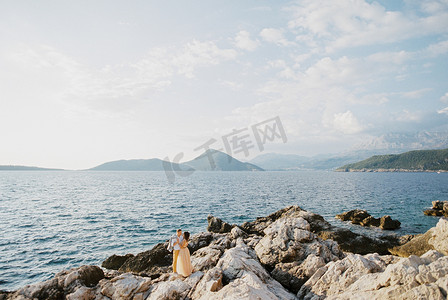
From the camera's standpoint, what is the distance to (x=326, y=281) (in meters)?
11.5

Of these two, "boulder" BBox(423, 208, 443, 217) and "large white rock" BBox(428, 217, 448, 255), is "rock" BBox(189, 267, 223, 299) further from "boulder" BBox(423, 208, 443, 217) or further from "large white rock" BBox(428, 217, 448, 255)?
"boulder" BBox(423, 208, 443, 217)

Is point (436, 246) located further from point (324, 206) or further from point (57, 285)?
point (324, 206)

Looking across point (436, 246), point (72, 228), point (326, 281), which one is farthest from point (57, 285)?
point (72, 228)

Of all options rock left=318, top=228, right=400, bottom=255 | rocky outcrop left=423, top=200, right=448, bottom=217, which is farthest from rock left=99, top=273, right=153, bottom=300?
rocky outcrop left=423, top=200, right=448, bottom=217

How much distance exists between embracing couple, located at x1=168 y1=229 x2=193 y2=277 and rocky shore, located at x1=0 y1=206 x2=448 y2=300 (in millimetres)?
496

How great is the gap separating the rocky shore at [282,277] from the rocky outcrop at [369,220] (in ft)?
65.1

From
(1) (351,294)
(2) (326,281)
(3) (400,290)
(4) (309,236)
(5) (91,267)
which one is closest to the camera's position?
(3) (400,290)

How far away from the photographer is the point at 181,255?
13.5 m

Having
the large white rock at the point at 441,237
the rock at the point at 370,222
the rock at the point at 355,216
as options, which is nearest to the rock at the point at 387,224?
the rock at the point at 370,222

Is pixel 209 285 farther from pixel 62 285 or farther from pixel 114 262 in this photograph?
pixel 114 262

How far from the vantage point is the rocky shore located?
337 inches

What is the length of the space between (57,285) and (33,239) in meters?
25.2

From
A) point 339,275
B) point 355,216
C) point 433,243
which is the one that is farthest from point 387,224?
point 339,275

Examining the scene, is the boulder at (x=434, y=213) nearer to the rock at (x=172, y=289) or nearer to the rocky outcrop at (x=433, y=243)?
the rocky outcrop at (x=433, y=243)
